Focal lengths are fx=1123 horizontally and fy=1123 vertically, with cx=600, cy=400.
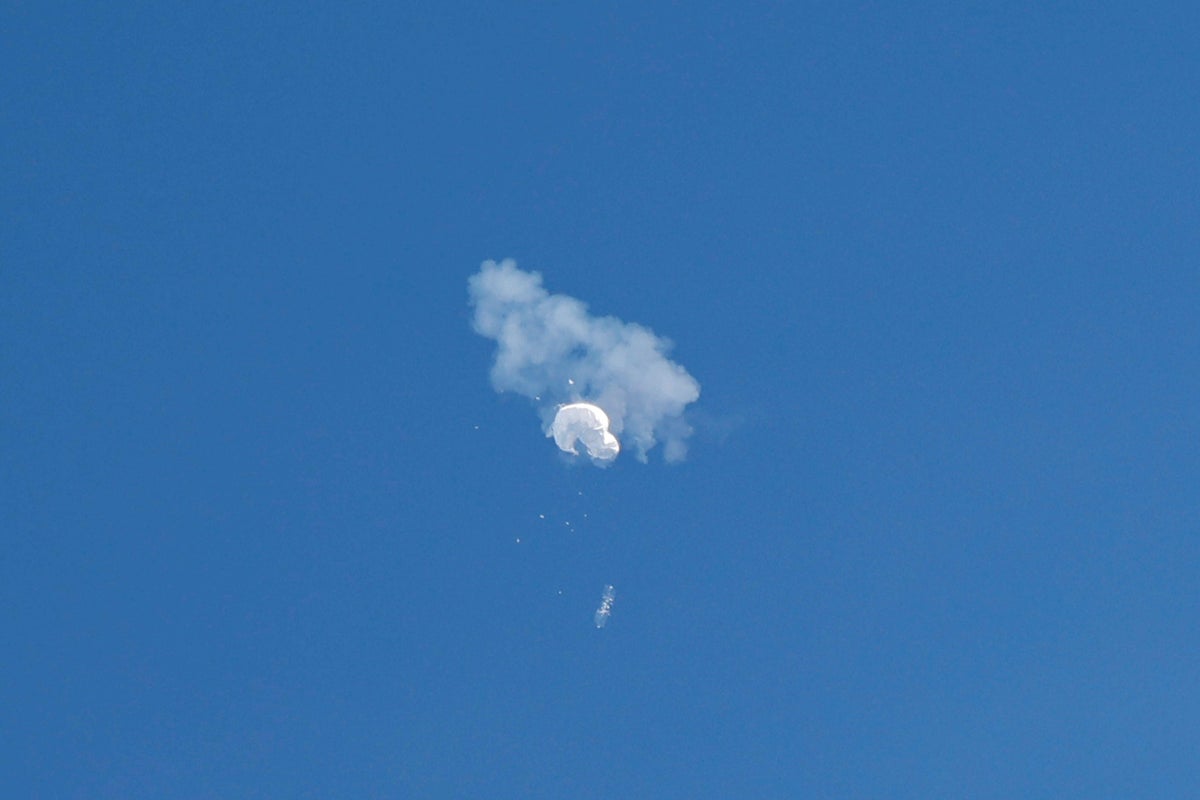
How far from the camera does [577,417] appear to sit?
32.1 meters

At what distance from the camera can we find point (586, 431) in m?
32.1

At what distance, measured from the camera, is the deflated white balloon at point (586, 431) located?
32031mm

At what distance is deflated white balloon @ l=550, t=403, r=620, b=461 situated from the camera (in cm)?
3203
